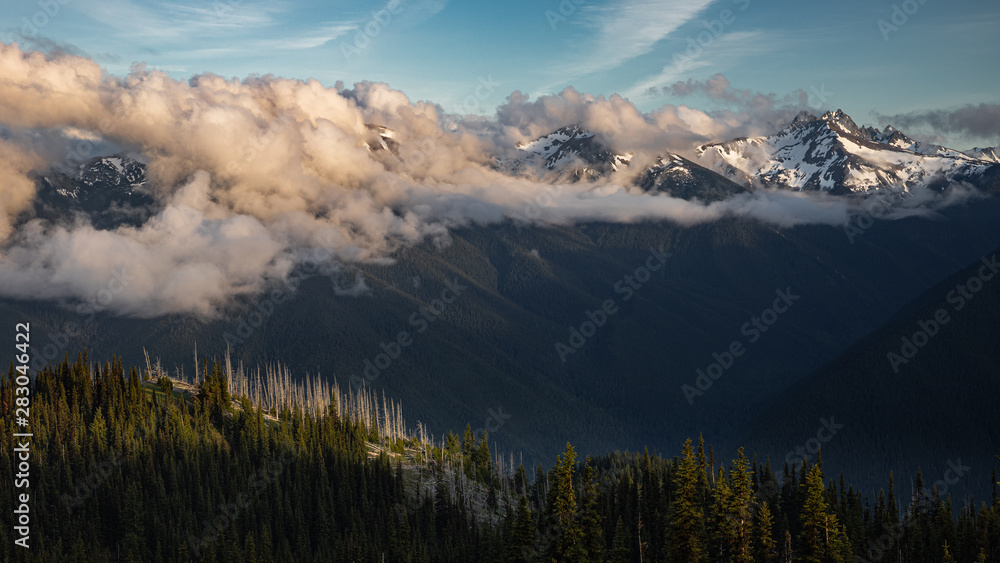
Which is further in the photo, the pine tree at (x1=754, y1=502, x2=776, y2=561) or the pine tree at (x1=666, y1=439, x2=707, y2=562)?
the pine tree at (x1=754, y1=502, x2=776, y2=561)

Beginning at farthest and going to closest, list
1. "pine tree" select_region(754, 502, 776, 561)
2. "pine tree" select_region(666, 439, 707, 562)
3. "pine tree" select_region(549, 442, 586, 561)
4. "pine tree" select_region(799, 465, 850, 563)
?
"pine tree" select_region(754, 502, 776, 561) < "pine tree" select_region(666, 439, 707, 562) < "pine tree" select_region(799, 465, 850, 563) < "pine tree" select_region(549, 442, 586, 561)

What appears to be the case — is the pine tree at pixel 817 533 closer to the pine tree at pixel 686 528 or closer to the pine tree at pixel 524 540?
the pine tree at pixel 686 528

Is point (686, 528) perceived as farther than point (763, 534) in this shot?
No

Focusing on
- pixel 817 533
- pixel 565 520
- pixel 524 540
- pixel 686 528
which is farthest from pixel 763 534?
pixel 524 540

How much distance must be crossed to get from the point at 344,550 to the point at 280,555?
60.0 ft

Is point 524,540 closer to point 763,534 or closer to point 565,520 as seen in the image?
point 565,520

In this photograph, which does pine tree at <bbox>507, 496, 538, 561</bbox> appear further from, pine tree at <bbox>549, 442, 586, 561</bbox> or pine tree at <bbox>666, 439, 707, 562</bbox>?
pine tree at <bbox>666, 439, 707, 562</bbox>

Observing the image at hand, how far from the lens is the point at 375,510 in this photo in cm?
19975

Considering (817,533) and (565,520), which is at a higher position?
(565,520)

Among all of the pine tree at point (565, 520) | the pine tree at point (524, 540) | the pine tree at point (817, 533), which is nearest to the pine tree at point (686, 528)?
the pine tree at point (565, 520)

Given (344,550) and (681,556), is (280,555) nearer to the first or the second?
(344,550)

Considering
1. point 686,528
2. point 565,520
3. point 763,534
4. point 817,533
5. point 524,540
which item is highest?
point 565,520

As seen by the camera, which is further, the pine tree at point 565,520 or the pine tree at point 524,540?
the pine tree at point 524,540

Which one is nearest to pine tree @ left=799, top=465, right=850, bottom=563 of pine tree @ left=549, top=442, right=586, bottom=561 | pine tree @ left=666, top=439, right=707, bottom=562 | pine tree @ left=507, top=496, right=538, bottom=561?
pine tree @ left=666, top=439, right=707, bottom=562
